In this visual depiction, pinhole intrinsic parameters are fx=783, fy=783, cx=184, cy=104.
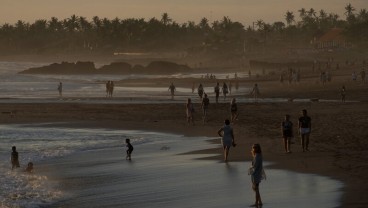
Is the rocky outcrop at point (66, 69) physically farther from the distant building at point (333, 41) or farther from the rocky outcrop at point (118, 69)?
the distant building at point (333, 41)

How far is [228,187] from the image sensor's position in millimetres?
17234

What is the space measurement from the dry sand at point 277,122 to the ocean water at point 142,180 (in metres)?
0.96

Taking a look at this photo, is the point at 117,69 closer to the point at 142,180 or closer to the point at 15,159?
the point at 15,159

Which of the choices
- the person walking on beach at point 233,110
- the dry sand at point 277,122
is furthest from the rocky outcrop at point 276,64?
the person walking on beach at point 233,110

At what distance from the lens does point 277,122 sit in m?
33.0

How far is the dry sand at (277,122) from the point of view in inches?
763

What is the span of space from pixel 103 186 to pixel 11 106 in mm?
29140

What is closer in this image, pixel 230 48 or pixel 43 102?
pixel 43 102

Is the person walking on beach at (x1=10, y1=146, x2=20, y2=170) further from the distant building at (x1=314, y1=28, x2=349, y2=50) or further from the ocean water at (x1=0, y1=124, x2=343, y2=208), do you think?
the distant building at (x1=314, y1=28, x2=349, y2=50)

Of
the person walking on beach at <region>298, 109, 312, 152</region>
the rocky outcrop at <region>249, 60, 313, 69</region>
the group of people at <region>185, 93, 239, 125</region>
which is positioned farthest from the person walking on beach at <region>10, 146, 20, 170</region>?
the rocky outcrop at <region>249, 60, 313, 69</region>

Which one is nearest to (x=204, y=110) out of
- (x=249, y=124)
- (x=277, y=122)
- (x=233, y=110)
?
(x=233, y=110)

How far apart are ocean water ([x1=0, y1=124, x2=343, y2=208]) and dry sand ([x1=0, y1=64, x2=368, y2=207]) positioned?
0.96 m

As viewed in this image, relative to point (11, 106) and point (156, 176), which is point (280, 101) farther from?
point (156, 176)

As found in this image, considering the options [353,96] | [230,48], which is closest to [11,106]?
[353,96]
